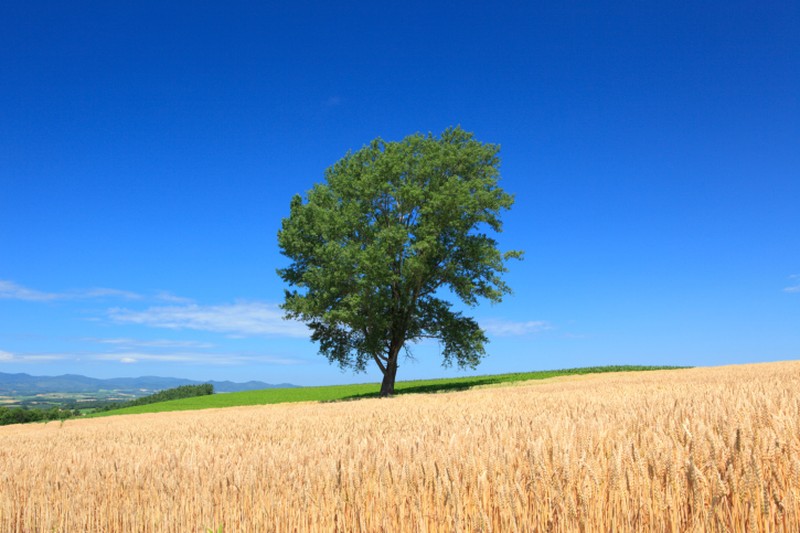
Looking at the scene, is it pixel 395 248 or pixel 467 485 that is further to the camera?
pixel 395 248

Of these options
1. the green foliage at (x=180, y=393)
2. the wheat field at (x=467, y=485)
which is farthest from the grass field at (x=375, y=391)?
the wheat field at (x=467, y=485)

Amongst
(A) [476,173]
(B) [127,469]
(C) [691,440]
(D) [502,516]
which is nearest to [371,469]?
(D) [502,516]

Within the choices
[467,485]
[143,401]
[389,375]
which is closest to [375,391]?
[389,375]

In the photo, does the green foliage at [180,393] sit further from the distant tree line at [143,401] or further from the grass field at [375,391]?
the grass field at [375,391]

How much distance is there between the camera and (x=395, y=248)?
32.8m

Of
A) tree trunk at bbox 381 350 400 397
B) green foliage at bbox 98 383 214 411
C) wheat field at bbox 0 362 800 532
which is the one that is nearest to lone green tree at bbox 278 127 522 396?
tree trunk at bbox 381 350 400 397

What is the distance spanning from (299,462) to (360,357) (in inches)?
1252

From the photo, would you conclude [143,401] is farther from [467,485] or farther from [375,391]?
[467,485]

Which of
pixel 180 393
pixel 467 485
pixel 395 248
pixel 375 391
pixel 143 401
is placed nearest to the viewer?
pixel 467 485

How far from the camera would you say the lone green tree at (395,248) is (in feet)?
105

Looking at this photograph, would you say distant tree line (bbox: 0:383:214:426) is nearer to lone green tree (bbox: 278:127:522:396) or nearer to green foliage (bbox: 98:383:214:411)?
green foliage (bbox: 98:383:214:411)

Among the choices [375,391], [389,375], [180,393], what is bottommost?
[180,393]

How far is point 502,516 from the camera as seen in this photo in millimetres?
3117

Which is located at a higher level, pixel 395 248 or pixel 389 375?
pixel 395 248
